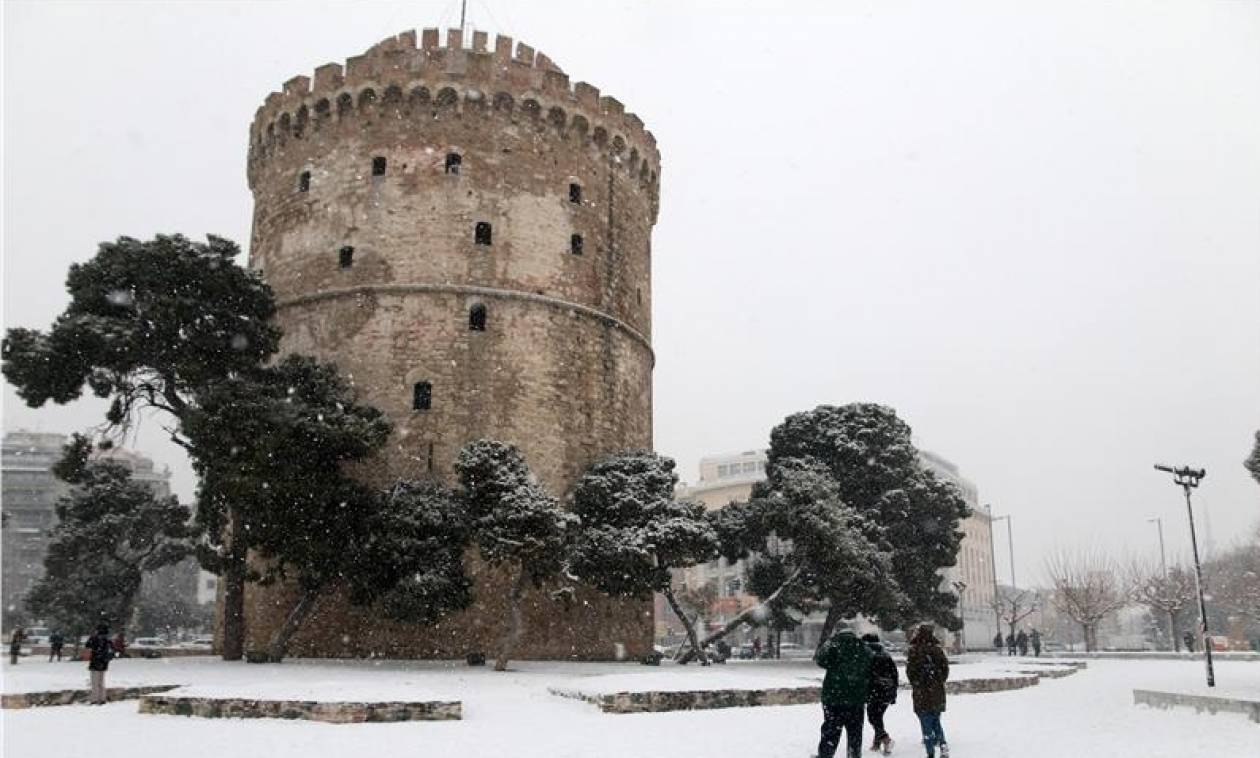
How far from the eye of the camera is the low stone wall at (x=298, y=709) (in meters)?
10.9

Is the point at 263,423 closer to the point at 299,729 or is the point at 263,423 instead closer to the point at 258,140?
the point at 299,729

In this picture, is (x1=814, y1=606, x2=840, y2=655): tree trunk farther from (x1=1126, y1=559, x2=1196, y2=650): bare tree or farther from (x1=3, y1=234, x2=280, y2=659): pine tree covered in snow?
(x1=1126, y1=559, x2=1196, y2=650): bare tree

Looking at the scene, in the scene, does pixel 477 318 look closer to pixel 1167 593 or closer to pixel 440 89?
pixel 440 89

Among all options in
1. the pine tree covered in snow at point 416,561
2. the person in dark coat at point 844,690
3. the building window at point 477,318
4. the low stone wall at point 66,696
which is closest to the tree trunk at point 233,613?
the pine tree covered in snow at point 416,561

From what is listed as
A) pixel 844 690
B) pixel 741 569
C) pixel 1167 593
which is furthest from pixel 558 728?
pixel 741 569

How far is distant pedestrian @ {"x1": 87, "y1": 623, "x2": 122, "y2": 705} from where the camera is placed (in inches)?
487

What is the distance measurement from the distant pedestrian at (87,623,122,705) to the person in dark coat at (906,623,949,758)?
984 centimetres

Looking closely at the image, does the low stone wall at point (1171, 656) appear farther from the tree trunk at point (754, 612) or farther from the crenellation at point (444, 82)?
the crenellation at point (444, 82)

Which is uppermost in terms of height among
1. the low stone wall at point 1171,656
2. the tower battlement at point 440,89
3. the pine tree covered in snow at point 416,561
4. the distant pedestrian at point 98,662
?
the tower battlement at point 440,89

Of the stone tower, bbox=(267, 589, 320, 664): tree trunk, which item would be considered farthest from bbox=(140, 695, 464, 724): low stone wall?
the stone tower

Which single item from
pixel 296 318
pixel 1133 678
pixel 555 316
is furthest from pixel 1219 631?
pixel 296 318

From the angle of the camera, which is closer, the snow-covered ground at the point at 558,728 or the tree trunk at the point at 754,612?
the snow-covered ground at the point at 558,728

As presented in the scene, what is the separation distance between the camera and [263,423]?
59.7 ft

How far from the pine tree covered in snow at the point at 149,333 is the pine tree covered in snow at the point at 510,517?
5045 millimetres
